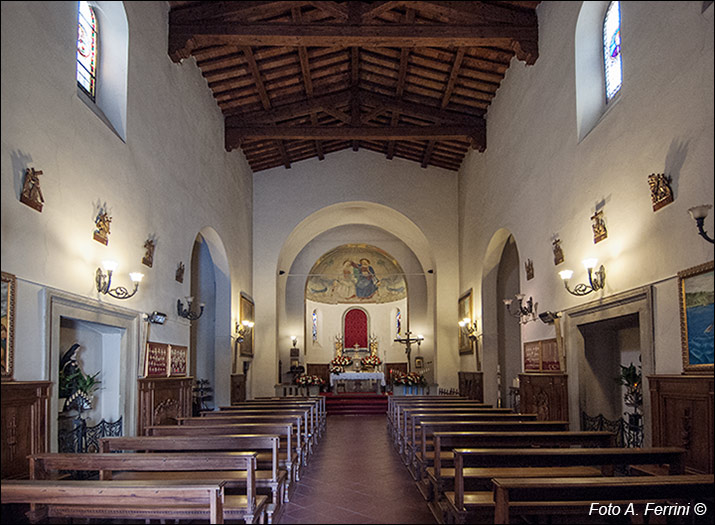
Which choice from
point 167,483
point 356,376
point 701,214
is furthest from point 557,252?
point 356,376

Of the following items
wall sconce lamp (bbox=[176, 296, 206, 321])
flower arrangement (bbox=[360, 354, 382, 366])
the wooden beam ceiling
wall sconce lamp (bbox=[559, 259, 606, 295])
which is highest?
the wooden beam ceiling

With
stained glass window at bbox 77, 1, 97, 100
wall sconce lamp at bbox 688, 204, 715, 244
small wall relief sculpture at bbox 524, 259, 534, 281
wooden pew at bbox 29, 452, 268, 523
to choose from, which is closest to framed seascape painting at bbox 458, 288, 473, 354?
small wall relief sculpture at bbox 524, 259, 534, 281

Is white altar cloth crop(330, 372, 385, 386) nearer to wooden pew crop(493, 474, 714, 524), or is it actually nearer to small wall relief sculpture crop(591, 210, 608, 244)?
small wall relief sculpture crop(591, 210, 608, 244)

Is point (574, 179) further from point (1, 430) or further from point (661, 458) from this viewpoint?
point (1, 430)

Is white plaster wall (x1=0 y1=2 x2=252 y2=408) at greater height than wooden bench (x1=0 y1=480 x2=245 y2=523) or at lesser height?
greater

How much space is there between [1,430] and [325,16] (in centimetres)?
863

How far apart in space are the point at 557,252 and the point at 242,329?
905 centimetres

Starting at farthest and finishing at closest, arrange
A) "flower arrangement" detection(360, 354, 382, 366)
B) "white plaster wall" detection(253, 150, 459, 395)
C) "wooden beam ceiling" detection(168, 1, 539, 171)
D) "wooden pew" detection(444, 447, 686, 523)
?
1. "flower arrangement" detection(360, 354, 382, 366)
2. "white plaster wall" detection(253, 150, 459, 395)
3. "wooden beam ceiling" detection(168, 1, 539, 171)
4. "wooden pew" detection(444, 447, 686, 523)

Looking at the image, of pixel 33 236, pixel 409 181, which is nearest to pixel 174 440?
pixel 33 236

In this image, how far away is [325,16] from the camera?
11172 millimetres

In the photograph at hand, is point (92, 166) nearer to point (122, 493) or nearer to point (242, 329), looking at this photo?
point (122, 493)

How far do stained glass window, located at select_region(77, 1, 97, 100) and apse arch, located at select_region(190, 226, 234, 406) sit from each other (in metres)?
5.51

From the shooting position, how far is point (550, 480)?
4.45 m

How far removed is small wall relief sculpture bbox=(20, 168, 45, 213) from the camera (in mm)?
5870
